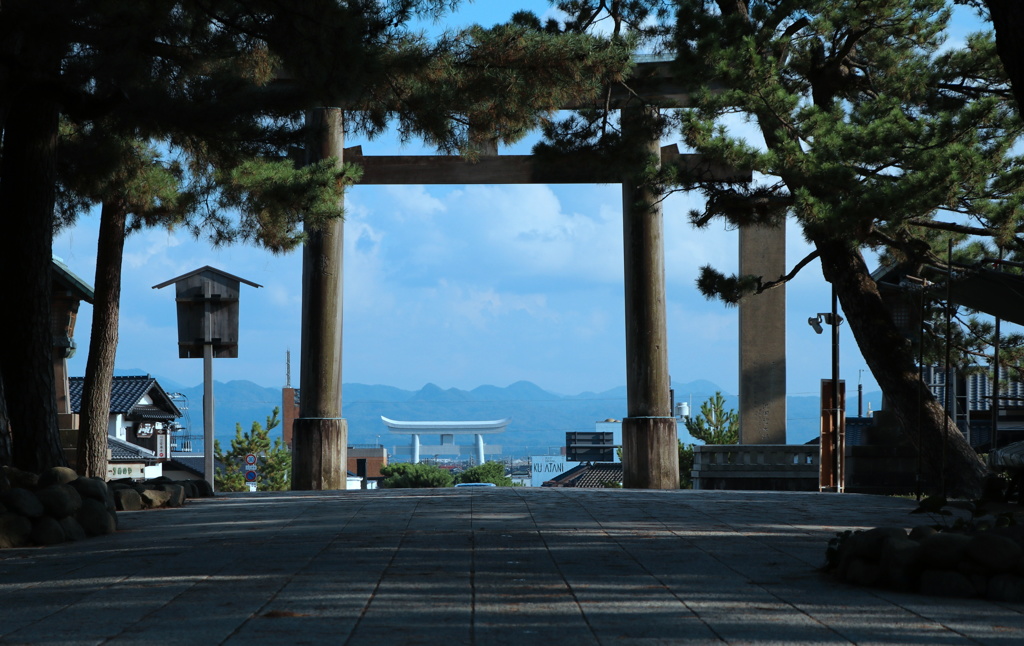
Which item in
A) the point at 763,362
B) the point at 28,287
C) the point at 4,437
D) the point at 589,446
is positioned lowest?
the point at 589,446

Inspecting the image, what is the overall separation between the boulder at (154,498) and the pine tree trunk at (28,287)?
2.82ft

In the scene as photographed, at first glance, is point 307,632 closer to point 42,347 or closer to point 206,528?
point 206,528

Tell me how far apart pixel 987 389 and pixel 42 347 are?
1857cm

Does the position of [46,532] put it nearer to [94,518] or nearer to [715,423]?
[94,518]

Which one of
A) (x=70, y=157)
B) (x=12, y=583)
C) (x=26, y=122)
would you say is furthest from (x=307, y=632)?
(x=70, y=157)

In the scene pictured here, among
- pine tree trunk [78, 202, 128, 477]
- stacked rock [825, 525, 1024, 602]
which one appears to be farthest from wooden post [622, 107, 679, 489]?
stacked rock [825, 525, 1024, 602]

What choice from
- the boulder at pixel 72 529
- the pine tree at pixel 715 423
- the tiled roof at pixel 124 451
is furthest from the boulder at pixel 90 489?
the tiled roof at pixel 124 451

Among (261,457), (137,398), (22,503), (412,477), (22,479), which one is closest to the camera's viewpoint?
(22,503)

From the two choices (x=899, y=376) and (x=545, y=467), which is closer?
(x=899, y=376)

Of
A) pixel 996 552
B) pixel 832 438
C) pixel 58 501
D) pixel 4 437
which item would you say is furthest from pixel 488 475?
pixel 996 552

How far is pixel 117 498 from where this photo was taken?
8.55m

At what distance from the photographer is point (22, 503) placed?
6.28 meters

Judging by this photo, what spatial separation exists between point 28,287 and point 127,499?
1791 millimetres

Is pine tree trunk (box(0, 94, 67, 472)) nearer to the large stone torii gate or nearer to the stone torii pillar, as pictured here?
the large stone torii gate
